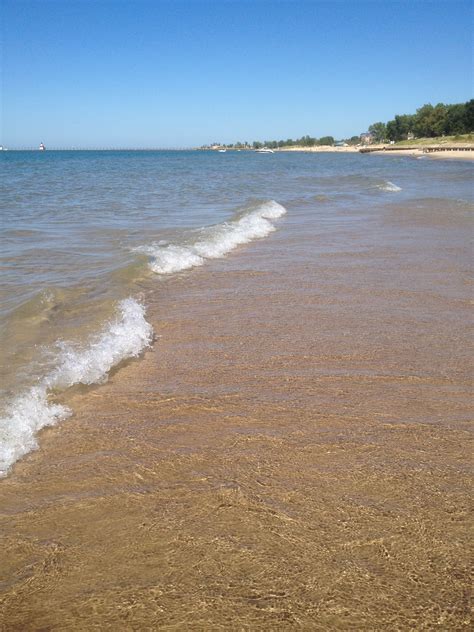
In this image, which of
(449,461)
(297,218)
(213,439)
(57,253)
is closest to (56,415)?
(213,439)

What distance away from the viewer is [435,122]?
115062mm

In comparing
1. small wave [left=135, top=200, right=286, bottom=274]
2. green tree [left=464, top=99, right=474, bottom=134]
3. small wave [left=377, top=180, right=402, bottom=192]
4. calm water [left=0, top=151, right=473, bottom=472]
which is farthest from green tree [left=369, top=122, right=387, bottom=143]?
small wave [left=135, top=200, right=286, bottom=274]

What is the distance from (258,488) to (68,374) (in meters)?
2.18

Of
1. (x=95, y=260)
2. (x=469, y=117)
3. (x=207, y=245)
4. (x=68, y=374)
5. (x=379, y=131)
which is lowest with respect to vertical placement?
(x=68, y=374)

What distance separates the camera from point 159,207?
1722 centimetres

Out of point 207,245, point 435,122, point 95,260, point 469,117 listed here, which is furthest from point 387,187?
point 435,122

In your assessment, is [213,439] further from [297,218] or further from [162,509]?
[297,218]

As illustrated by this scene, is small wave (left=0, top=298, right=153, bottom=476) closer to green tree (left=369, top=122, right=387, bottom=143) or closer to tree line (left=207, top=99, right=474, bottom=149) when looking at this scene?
tree line (left=207, top=99, right=474, bottom=149)

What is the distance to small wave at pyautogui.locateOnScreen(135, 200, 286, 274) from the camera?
883 centimetres

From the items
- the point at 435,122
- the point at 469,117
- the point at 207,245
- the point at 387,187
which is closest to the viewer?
the point at 207,245

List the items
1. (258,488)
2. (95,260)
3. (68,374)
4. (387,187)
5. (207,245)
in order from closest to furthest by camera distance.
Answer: (258,488) → (68,374) → (95,260) → (207,245) → (387,187)

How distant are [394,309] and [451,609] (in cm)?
426

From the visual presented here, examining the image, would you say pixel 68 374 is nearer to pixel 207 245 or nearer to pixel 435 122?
pixel 207 245

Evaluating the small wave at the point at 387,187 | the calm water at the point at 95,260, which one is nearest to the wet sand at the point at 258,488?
the calm water at the point at 95,260
